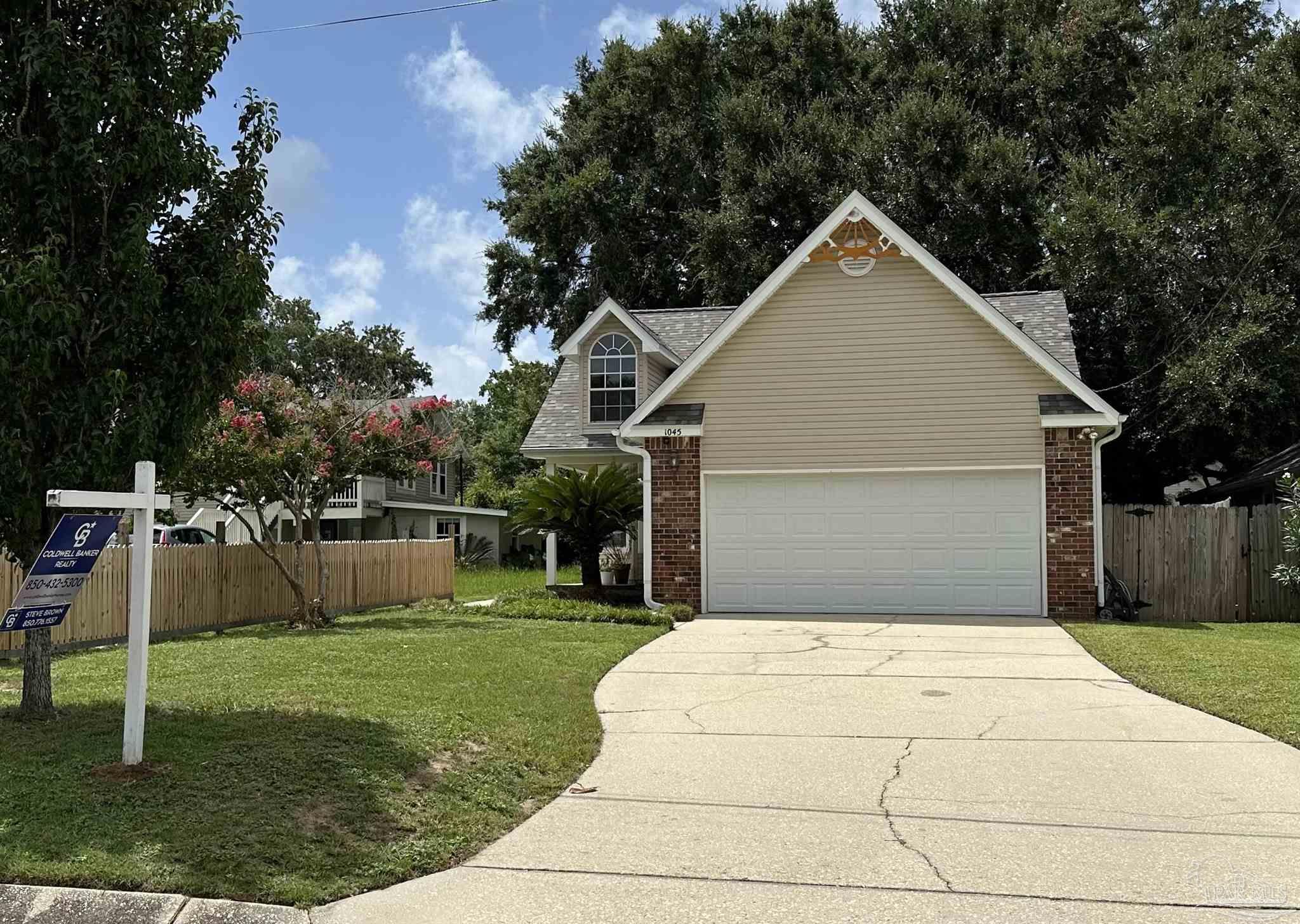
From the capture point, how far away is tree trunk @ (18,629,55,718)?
7410mm

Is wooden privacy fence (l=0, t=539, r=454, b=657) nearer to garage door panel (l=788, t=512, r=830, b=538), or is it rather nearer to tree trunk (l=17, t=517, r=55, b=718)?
tree trunk (l=17, t=517, r=55, b=718)

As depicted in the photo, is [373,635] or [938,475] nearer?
[373,635]

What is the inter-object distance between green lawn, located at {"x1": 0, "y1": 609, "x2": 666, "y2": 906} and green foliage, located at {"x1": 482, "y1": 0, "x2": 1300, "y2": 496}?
18619mm

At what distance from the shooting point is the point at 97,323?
704 cm

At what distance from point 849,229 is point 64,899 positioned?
1430 cm

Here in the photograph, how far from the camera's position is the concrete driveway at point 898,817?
15.3ft

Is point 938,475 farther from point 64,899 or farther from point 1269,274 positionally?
point 64,899

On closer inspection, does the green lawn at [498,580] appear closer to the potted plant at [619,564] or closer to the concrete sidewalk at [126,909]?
the potted plant at [619,564]

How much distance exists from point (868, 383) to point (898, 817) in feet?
37.2

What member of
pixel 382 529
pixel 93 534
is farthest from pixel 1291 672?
pixel 382 529

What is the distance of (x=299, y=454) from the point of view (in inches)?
585

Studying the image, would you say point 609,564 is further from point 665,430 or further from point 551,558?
point 665,430

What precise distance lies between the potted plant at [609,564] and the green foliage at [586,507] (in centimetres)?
198

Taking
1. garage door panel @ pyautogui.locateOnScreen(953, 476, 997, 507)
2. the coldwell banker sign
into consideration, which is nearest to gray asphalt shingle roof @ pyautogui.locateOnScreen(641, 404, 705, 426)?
garage door panel @ pyautogui.locateOnScreen(953, 476, 997, 507)
